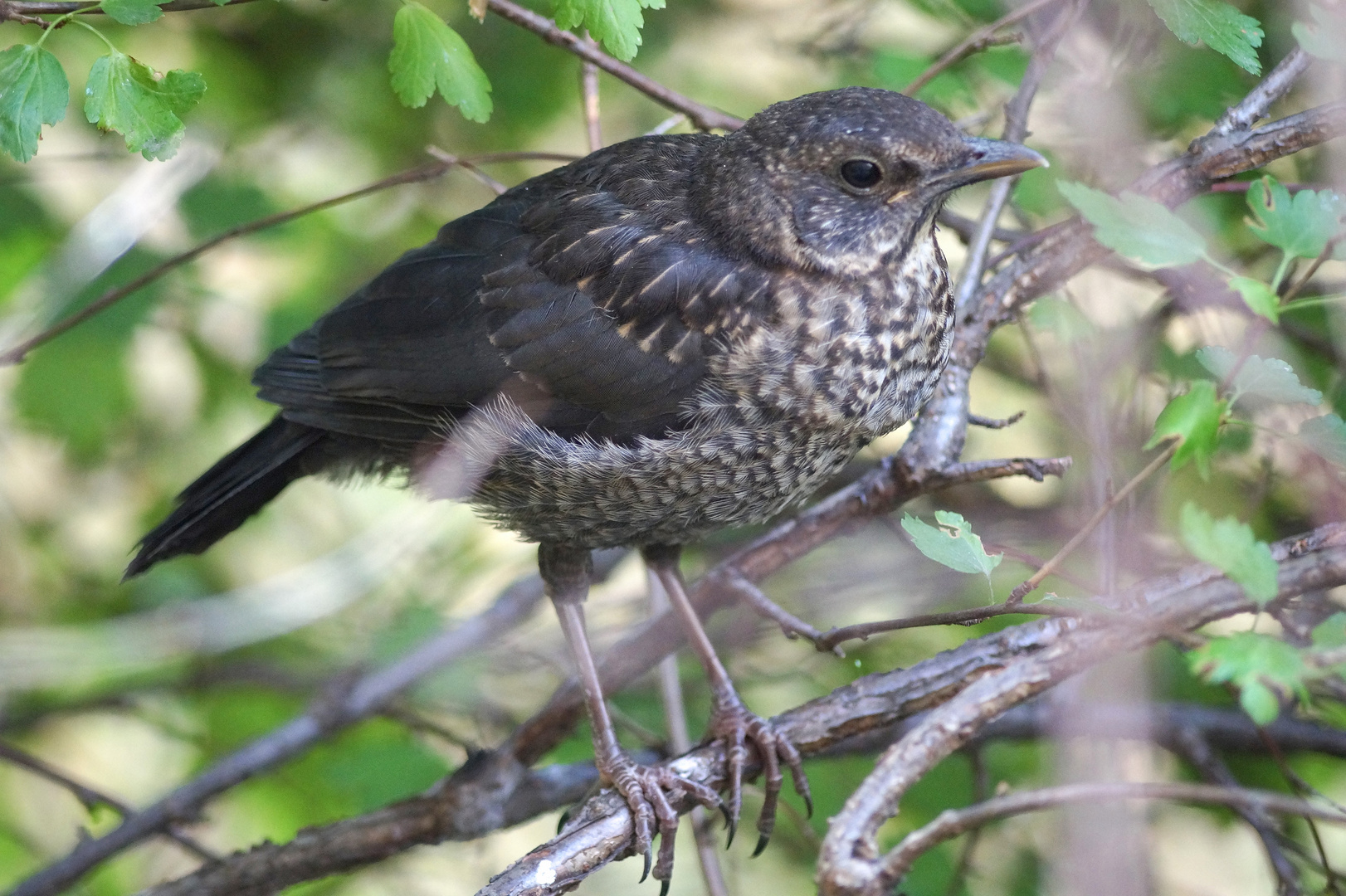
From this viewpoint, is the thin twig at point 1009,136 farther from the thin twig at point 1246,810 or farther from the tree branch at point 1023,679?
the thin twig at point 1246,810

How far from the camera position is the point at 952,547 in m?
1.68

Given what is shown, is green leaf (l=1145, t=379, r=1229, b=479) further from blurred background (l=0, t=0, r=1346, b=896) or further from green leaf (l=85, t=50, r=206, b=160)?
green leaf (l=85, t=50, r=206, b=160)

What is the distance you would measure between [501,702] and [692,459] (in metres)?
1.71

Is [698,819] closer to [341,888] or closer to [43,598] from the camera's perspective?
[341,888]

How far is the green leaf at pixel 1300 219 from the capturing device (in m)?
1.54

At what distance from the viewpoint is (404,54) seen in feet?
7.33

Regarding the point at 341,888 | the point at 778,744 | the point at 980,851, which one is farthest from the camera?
the point at 341,888

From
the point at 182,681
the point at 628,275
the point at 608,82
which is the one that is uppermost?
the point at 608,82

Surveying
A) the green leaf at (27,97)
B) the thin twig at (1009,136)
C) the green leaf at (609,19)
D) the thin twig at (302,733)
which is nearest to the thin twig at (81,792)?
the thin twig at (302,733)

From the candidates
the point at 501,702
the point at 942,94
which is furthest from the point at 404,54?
the point at 501,702

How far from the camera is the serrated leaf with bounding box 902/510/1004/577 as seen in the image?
1.66 m

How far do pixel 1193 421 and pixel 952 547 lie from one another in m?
0.35

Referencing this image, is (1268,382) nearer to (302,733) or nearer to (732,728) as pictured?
(732,728)

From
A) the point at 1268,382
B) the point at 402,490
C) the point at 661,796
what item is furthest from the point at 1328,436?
the point at 402,490
